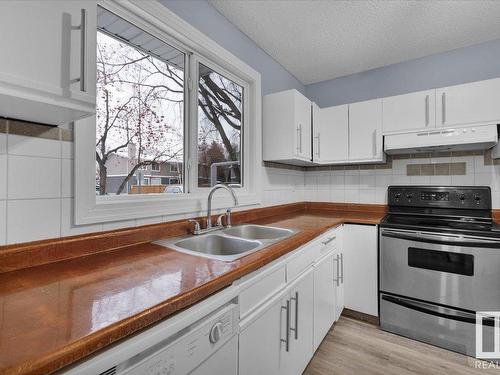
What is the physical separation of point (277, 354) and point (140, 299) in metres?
0.85

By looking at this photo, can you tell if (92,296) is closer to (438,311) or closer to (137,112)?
(137,112)

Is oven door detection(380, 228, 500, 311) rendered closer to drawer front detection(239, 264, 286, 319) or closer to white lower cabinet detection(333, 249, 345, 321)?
white lower cabinet detection(333, 249, 345, 321)

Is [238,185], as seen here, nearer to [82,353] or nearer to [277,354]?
[277,354]

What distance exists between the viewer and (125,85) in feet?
4.68

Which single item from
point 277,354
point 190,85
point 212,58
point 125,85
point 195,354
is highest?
point 212,58

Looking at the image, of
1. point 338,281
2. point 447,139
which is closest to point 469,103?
point 447,139

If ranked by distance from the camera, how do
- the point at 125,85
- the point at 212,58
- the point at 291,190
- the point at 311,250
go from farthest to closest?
the point at 291,190
the point at 212,58
the point at 311,250
the point at 125,85

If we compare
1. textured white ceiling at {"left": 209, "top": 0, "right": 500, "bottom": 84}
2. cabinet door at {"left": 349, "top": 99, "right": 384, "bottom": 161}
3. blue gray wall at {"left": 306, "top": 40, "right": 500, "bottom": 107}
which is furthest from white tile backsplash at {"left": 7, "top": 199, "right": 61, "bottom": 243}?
blue gray wall at {"left": 306, "top": 40, "right": 500, "bottom": 107}

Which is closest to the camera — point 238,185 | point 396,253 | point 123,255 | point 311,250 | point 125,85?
point 123,255

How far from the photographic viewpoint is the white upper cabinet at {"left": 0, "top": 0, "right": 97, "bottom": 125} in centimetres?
67

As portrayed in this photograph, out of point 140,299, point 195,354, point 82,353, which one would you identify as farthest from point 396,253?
point 82,353

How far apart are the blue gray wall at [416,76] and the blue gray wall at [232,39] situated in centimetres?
55

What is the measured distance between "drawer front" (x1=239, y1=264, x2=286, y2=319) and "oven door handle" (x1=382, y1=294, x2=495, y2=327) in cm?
132

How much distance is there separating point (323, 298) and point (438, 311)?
34.4 inches
